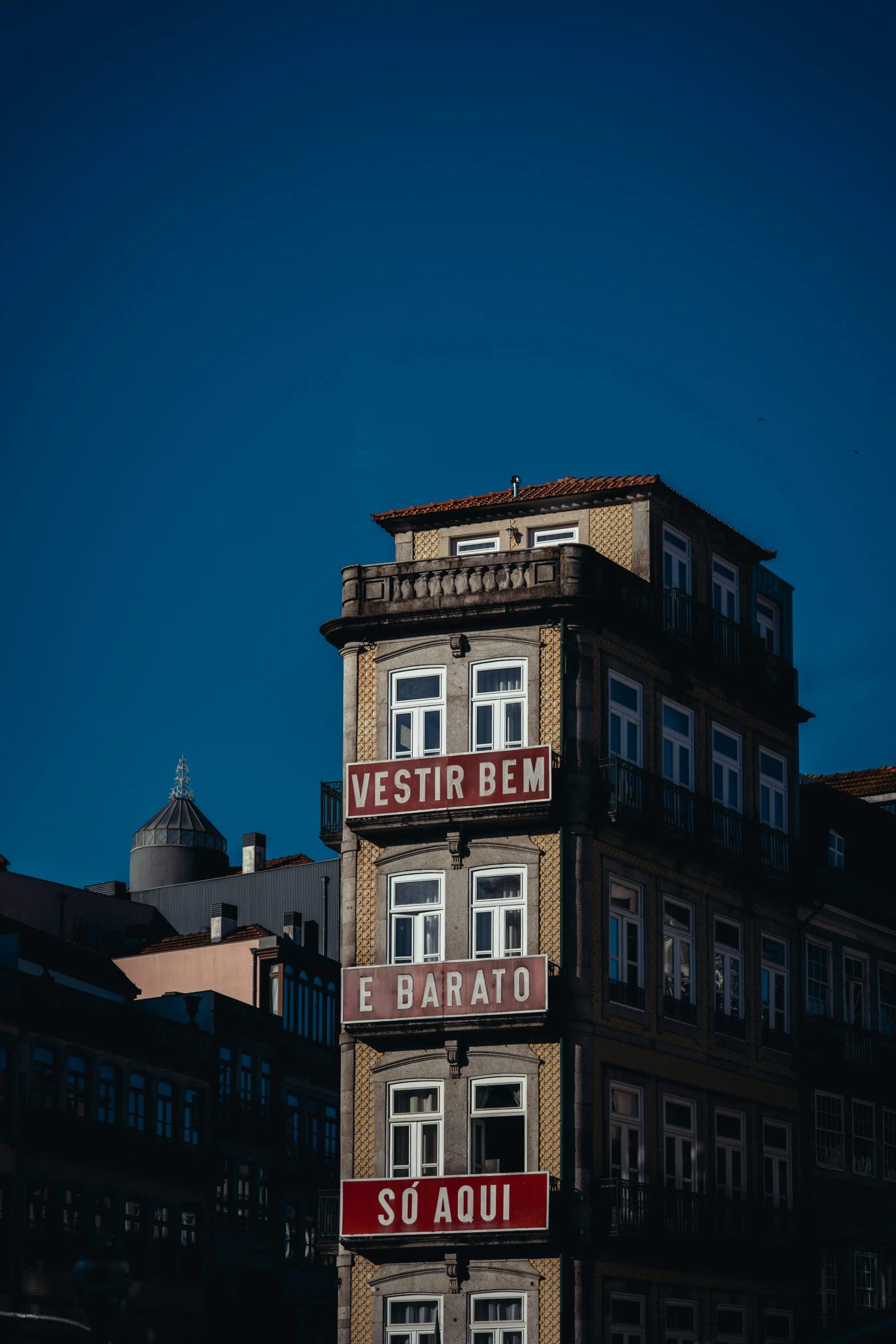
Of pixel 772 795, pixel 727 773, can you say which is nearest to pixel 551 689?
pixel 727 773

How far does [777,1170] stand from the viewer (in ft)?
169

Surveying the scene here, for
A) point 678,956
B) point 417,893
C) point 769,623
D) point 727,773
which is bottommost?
point 678,956

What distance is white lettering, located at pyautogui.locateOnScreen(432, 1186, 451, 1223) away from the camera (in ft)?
141

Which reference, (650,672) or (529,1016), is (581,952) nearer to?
(529,1016)

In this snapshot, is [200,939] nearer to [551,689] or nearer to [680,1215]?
[680,1215]

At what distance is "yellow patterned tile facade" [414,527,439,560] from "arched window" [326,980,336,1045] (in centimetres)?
3147

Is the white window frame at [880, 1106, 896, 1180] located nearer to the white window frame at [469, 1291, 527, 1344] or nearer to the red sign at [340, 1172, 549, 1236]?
the white window frame at [469, 1291, 527, 1344]

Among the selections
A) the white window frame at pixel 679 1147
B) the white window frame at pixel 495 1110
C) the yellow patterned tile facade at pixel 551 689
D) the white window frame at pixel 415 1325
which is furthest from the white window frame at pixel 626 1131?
the yellow patterned tile facade at pixel 551 689

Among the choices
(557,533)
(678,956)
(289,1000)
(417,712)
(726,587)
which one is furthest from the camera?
(289,1000)

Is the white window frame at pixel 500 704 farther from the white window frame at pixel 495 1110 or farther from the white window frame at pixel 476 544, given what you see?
the white window frame at pixel 495 1110

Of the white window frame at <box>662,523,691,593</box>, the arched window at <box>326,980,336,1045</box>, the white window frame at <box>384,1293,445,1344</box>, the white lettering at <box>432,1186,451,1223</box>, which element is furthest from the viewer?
the arched window at <box>326,980,336,1045</box>

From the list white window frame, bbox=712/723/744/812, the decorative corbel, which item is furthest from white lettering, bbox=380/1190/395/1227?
white window frame, bbox=712/723/744/812

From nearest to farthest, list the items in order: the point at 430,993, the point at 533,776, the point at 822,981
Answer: the point at 430,993 < the point at 533,776 < the point at 822,981

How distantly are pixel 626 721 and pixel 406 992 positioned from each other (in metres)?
7.92
